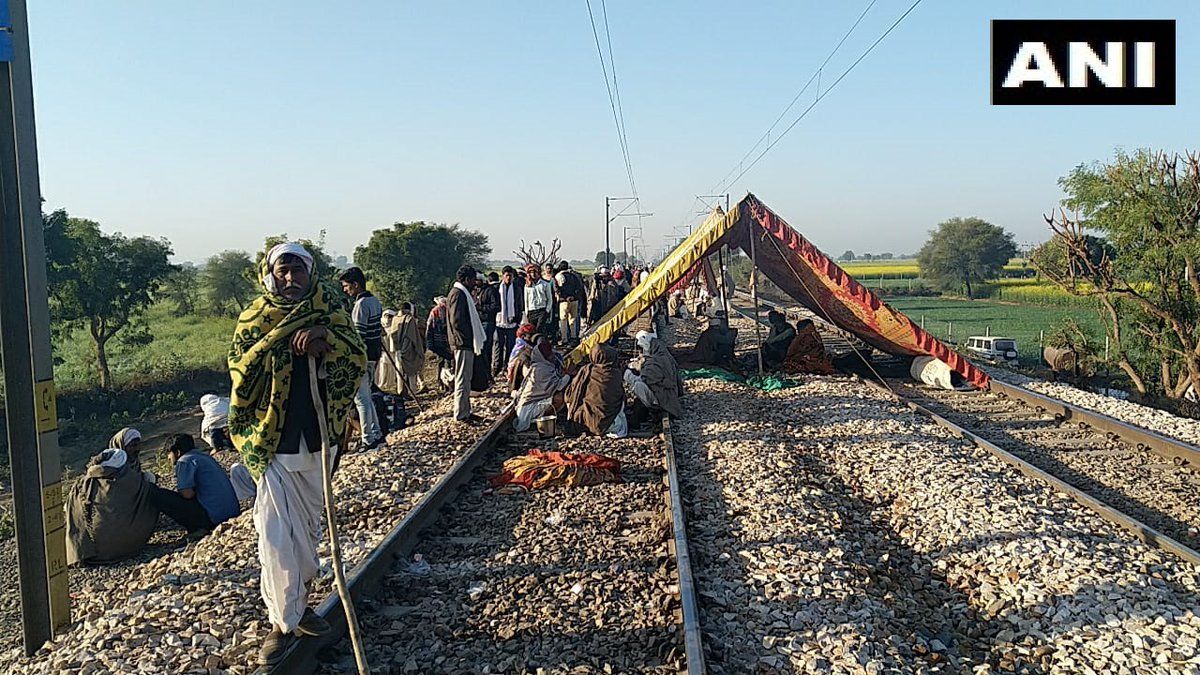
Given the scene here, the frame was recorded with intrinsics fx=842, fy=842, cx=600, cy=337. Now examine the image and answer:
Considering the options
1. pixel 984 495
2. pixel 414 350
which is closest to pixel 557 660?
pixel 984 495

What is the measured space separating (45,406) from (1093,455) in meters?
8.81

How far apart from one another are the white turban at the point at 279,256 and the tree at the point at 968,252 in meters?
78.1

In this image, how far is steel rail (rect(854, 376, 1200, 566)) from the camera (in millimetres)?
5373

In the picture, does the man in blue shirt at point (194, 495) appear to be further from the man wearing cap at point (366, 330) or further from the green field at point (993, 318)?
the green field at point (993, 318)

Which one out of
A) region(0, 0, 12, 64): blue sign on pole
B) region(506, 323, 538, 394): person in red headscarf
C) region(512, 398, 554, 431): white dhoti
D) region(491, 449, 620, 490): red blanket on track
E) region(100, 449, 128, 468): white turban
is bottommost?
region(491, 449, 620, 490): red blanket on track

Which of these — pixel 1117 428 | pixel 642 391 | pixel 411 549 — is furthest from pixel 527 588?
pixel 1117 428

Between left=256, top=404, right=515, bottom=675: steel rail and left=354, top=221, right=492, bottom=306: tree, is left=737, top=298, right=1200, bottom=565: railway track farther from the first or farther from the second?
left=354, top=221, right=492, bottom=306: tree

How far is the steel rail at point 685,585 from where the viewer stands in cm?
381

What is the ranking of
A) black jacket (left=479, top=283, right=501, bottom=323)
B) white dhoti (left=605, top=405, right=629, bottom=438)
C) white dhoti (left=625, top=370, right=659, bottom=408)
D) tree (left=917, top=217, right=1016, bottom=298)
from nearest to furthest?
white dhoti (left=605, top=405, right=629, bottom=438) → white dhoti (left=625, top=370, right=659, bottom=408) → black jacket (left=479, top=283, right=501, bottom=323) → tree (left=917, top=217, right=1016, bottom=298)

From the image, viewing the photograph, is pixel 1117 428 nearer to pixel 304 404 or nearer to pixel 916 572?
pixel 916 572

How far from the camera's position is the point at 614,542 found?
568 centimetres

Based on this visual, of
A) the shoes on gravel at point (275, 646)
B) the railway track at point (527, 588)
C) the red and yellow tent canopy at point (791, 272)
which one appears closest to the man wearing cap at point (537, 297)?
the red and yellow tent canopy at point (791, 272)

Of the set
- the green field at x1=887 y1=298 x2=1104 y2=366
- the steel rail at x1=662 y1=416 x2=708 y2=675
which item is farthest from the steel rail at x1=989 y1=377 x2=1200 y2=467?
the green field at x1=887 y1=298 x2=1104 y2=366

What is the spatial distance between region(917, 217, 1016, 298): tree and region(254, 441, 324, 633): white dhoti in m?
78.2
